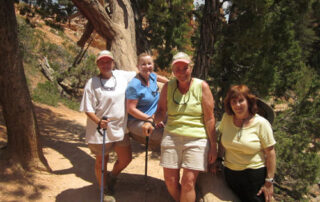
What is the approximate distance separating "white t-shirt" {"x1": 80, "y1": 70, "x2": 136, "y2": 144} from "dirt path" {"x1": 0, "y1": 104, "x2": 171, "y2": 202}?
0.72 meters

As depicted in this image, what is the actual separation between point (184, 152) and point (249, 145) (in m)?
0.57

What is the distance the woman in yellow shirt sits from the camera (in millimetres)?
2252

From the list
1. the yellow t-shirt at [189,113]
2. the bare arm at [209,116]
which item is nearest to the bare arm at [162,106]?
the yellow t-shirt at [189,113]

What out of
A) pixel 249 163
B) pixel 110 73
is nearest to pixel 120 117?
pixel 110 73

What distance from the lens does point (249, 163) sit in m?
2.32

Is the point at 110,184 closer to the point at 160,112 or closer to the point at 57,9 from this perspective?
the point at 160,112

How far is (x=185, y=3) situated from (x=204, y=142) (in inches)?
166

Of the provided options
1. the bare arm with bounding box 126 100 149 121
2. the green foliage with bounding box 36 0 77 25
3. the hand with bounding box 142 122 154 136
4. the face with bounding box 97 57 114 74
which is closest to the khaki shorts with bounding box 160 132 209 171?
the hand with bounding box 142 122 154 136

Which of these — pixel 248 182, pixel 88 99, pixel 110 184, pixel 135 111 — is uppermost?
pixel 88 99

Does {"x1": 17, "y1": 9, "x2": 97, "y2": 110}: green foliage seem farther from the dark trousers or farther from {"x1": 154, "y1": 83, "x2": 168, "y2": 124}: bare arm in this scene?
the dark trousers

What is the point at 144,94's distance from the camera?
2900 millimetres

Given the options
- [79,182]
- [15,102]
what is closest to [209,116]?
[79,182]

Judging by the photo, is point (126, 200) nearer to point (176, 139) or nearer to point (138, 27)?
point (176, 139)

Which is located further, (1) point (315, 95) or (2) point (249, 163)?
(1) point (315, 95)
